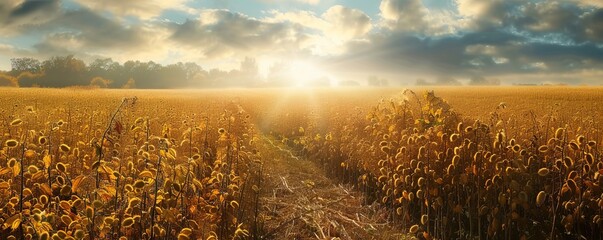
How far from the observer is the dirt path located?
5.82 m

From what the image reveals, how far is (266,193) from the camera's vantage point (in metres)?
7.54

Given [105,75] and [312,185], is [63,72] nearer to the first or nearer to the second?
[105,75]

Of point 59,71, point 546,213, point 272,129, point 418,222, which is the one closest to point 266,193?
point 418,222

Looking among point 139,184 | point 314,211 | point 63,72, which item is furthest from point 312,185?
point 63,72

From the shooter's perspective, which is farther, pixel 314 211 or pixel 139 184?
pixel 314 211

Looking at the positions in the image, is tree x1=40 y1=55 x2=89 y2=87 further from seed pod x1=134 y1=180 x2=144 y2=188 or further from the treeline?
seed pod x1=134 y1=180 x2=144 y2=188

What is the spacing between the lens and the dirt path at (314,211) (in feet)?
19.1

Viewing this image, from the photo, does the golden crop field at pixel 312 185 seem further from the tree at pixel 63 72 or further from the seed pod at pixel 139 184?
the tree at pixel 63 72

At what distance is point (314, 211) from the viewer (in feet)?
21.8

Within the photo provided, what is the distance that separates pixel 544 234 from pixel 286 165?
617cm

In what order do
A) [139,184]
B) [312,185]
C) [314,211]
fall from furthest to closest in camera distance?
[312,185], [314,211], [139,184]

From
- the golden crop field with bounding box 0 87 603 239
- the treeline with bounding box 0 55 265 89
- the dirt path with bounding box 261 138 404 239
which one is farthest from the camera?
the treeline with bounding box 0 55 265 89

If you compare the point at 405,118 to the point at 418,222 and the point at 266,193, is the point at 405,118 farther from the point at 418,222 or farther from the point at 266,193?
the point at 266,193

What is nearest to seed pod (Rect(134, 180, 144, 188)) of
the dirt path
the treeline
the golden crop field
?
the golden crop field
